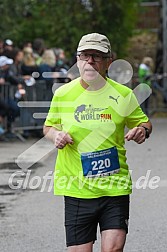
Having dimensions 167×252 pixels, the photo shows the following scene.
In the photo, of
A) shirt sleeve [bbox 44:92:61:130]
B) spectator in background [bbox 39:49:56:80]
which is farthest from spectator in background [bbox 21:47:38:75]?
shirt sleeve [bbox 44:92:61:130]

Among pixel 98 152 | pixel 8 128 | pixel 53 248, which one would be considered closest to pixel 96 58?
pixel 98 152

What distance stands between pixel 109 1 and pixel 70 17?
1.43 metres

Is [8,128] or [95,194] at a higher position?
[95,194]

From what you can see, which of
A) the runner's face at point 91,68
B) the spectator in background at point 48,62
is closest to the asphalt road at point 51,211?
the runner's face at point 91,68

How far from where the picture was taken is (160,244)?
855cm

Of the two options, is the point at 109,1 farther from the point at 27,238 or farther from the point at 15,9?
the point at 27,238

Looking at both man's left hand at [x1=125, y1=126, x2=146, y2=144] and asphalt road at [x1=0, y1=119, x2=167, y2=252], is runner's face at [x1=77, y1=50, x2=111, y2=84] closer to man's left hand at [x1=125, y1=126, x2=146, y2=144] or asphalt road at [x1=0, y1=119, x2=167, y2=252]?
man's left hand at [x1=125, y1=126, x2=146, y2=144]

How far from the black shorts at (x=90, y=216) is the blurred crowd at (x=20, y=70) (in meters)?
12.3

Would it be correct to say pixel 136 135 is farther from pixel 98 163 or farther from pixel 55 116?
pixel 55 116

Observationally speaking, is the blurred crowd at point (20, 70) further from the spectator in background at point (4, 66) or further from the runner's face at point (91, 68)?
the runner's face at point (91, 68)

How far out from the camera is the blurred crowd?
18.4 metres

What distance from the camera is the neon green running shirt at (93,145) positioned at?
20.0 feet

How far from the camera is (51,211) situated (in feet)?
34.5

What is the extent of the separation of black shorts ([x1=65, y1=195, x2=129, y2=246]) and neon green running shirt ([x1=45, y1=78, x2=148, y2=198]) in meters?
0.05
